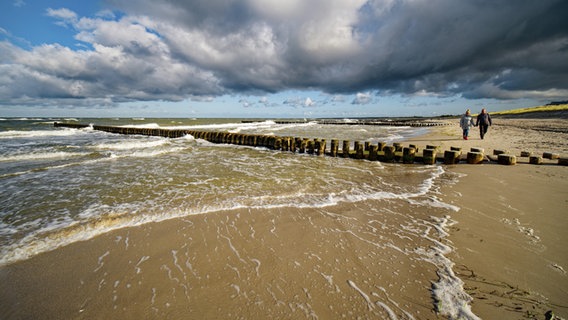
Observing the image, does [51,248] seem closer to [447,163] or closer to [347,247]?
[347,247]

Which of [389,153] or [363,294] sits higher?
[389,153]

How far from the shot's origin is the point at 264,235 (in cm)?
418

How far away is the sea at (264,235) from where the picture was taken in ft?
8.75

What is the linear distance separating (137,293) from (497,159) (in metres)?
11.6

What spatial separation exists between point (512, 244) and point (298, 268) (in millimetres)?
3274

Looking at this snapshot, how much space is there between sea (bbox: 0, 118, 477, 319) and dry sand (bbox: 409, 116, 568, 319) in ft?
0.73

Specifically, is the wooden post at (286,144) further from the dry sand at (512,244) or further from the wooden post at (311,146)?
the dry sand at (512,244)

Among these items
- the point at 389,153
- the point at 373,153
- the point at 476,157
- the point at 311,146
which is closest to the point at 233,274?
the point at 389,153

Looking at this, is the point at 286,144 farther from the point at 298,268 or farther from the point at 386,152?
the point at 298,268

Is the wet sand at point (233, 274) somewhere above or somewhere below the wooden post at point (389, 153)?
below

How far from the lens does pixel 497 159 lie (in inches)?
357

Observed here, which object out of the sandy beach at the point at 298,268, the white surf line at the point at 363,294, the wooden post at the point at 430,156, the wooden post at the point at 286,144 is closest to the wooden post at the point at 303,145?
the wooden post at the point at 286,144

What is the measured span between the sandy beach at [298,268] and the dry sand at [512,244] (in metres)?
0.02

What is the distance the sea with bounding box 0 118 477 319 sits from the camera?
267 centimetres
